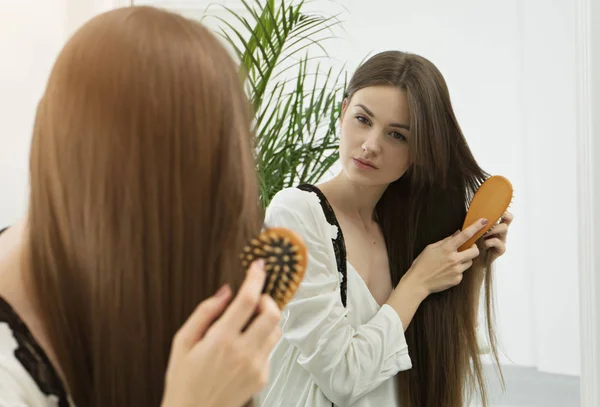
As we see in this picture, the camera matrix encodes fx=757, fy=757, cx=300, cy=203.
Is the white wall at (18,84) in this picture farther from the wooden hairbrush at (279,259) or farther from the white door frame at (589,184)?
the wooden hairbrush at (279,259)

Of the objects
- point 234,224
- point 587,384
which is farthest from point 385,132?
point 587,384

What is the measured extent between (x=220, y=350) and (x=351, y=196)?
813 millimetres

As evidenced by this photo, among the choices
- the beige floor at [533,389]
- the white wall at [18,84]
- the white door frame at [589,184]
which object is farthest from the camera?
the beige floor at [533,389]

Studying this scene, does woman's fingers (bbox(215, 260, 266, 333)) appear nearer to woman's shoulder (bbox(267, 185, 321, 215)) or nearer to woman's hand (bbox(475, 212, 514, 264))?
woman's shoulder (bbox(267, 185, 321, 215))

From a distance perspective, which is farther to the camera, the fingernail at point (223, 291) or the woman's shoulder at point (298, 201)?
the woman's shoulder at point (298, 201)

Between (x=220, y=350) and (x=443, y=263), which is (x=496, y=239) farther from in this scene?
(x=220, y=350)

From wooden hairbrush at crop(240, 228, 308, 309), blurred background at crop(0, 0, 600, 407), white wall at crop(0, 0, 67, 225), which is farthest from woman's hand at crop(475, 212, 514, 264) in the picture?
blurred background at crop(0, 0, 600, 407)

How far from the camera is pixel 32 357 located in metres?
0.52

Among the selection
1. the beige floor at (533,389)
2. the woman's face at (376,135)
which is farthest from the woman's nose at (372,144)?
the beige floor at (533,389)

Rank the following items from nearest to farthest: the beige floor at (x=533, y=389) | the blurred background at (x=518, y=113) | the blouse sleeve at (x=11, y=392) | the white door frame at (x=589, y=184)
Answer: the blouse sleeve at (x=11, y=392), the white door frame at (x=589, y=184), the beige floor at (x=533, y=389), the blurred background at (x=518, y=113)

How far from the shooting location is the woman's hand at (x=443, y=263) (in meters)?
1.22

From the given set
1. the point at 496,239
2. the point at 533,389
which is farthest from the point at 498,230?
the point at 533,389

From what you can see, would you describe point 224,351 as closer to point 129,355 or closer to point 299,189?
point 129,355

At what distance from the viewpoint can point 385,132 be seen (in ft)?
4.00
